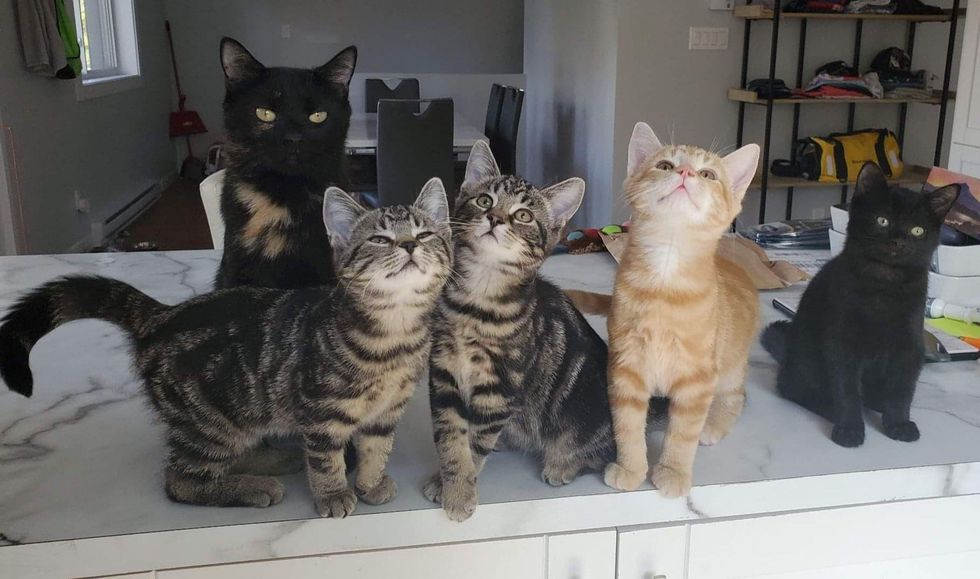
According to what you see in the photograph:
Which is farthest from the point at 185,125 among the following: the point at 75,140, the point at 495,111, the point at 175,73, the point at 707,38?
the point at 707,38

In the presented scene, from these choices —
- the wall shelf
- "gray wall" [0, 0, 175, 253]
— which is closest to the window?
"gray wall" [0, 0, 175, 253]

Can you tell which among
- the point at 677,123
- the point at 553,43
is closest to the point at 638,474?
the point at 677,123

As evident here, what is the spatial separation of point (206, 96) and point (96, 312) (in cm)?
642

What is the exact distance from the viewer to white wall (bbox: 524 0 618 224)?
3867 mm

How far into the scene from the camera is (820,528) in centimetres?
81

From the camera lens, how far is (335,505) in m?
0.70

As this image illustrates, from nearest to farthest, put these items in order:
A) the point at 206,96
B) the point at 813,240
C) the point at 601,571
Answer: the point at 601,571, the point at 813,240, the point at 206,96

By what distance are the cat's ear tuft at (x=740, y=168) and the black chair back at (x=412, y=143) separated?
2182 mm

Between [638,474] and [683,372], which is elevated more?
[683,372]

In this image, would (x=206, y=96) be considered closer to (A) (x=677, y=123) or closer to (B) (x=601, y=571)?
(A) (x=677, y=123)

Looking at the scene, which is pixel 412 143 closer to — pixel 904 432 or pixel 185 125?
pixel 904 432

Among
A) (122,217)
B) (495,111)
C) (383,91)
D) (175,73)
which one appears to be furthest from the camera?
(175,73)

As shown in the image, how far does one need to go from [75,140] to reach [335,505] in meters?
4.26

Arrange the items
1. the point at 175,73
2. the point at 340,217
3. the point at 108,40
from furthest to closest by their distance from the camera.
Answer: the point at 175,73 → the point at 108,40 → the point at 340,217
